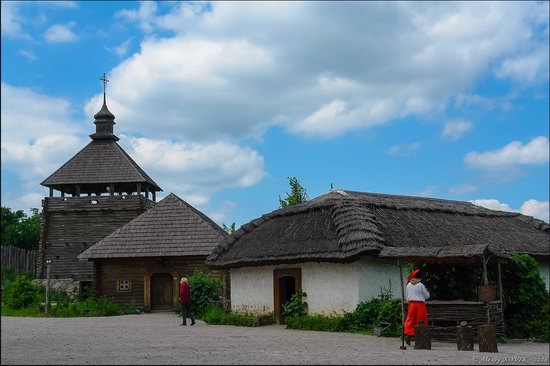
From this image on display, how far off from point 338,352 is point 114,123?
29576 mm

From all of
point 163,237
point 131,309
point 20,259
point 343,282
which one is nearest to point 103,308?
point 131,309

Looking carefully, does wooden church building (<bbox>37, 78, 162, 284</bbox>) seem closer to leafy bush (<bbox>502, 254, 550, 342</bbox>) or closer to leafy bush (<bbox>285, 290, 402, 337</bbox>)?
leafy bush (<bbox>285, 290, 402, 337</bbox>)

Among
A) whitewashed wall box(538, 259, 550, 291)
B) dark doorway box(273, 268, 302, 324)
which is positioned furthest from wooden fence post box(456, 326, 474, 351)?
whitewashed wall box(538, 259, 550, 291)

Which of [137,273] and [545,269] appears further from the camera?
[137,273]

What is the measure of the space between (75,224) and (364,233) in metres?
20.6

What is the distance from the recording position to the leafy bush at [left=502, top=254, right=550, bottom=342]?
1622 centimetres

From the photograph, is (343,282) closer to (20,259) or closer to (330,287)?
(330,287)

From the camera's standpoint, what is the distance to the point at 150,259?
28.1m

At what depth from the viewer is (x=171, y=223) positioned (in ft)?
95.0

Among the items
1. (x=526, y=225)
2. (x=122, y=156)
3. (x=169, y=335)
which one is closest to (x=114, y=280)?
(x=122, y=156)

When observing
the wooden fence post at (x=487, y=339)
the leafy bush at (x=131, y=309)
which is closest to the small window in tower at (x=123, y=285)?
the leafy bush at (x=131, y=309)

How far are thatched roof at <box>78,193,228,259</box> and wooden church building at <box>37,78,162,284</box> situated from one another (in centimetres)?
522

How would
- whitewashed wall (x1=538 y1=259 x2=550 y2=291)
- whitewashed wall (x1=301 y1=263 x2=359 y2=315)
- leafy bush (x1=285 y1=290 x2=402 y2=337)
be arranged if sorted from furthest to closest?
whitewashed wall (x1=538 y1=259 x2=550 y2=291), whitewashed wall (x1=301 y1=263 x2=359 y2=315), leafy bush (x1=285 y1=290 x2=402 y2=337)

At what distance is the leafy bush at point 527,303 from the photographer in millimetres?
16219
